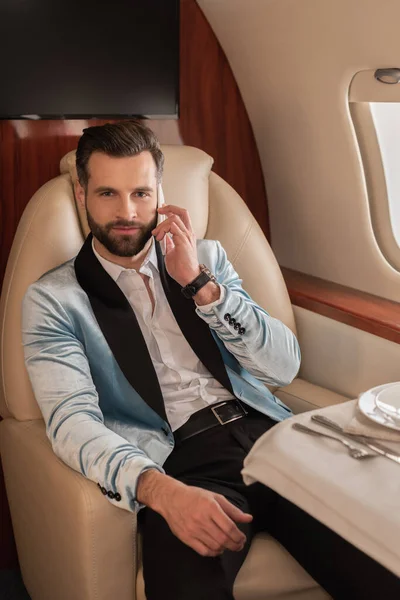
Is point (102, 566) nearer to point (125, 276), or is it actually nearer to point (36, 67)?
point (125, 276)

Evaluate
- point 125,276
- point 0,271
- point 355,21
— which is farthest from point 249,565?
point 355,21

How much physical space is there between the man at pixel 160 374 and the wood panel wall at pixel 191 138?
0.41m

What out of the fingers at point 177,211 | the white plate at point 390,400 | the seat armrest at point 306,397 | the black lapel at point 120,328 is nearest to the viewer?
the white plate at point 390,400

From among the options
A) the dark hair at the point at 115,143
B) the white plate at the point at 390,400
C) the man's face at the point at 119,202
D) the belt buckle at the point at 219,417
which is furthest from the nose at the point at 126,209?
the white plate at the point at 390,400

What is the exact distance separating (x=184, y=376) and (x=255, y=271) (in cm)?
48

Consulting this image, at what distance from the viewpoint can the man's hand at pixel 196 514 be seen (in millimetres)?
1550

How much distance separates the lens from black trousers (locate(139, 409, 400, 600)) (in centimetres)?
158

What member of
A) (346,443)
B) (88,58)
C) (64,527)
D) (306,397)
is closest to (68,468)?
(64,527)

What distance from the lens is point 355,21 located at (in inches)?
84.9

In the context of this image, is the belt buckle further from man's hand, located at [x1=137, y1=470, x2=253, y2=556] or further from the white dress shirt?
man's hand, located at [x1=137, y1=470, x2=253, y2=556]

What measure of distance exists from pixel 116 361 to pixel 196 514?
0.48 metres

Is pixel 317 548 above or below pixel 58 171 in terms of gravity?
below

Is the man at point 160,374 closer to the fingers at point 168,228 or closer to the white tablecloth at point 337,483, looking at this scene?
the fingers at point 168,228

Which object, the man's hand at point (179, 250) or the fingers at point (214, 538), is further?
the man's hand at point (179, 250)
